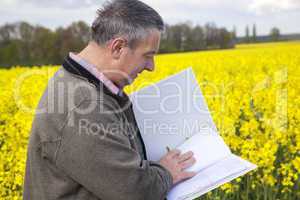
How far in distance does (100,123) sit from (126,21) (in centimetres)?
35

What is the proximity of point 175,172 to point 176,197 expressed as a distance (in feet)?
0.31

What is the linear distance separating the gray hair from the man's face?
24 mm

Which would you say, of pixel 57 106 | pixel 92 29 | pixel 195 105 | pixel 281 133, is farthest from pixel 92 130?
pixel 281 133

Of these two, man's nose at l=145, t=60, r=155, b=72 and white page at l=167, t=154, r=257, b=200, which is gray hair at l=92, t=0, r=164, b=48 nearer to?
man's nose at l=145, t=60, r=155, b=72

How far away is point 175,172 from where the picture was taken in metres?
1.50

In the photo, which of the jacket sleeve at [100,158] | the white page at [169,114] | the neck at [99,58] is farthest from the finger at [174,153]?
the neck at [99,58]

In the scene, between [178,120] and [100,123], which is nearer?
[100,123]

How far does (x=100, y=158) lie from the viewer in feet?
4.01

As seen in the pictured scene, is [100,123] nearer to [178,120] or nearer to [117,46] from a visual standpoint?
[117,46]

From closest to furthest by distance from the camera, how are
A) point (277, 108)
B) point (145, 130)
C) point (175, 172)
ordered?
point (175, 172) → point (145, 130) → point (277, 108)

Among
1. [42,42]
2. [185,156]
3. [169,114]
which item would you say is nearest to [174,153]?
[185,156]

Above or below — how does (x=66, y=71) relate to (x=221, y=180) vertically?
above

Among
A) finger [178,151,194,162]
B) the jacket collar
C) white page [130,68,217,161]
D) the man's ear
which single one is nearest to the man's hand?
finger [178,151,194,162]

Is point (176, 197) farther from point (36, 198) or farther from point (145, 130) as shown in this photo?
point (36, 198)
